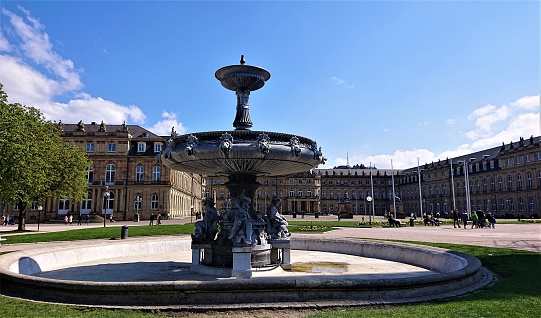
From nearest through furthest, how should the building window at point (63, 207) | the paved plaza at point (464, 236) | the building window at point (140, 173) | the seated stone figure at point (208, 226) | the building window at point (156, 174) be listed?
the seated stone figure at point (208, 226), the paved plaza at point (464, 236), the building window at point (63, 207), the building window at point (140, 173), the building window at point (156, 174)

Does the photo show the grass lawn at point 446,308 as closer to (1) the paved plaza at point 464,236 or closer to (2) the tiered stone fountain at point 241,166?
(2) the tiered stone fountain at point 241,166

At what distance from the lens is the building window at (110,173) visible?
62125 mm

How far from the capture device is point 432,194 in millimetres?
103562

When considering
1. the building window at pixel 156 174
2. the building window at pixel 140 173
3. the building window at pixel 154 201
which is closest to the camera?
the building window at pixel 154 201

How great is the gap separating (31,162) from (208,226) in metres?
26.3

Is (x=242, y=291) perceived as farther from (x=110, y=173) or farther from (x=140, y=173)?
(x=110, y=173)

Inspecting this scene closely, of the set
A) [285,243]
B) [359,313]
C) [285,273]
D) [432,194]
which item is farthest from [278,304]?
[432,194]

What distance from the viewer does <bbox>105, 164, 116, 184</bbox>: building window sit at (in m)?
62.1

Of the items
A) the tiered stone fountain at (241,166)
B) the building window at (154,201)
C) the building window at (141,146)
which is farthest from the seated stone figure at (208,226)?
the building window at (141,146)

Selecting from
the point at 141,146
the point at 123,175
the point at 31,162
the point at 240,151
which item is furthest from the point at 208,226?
the point at 141,146

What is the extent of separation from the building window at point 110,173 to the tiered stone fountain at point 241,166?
57.2 m

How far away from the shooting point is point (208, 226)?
10898mm

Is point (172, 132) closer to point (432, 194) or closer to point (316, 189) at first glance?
point (316, 189)

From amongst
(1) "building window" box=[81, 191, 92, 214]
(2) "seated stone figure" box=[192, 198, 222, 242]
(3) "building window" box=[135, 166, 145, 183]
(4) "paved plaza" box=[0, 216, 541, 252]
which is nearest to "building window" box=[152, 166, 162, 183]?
(3) "building window" box=[135, 166, 145, 183]
